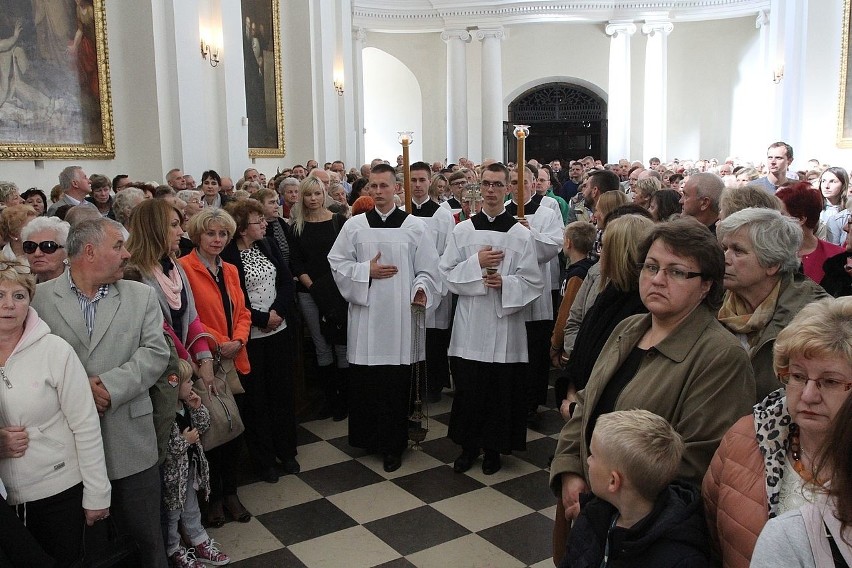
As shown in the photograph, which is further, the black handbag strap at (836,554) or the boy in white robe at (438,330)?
the boy in white robe at (438,330)

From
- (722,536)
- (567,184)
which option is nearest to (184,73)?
(567,184)

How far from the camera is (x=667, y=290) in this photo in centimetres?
259

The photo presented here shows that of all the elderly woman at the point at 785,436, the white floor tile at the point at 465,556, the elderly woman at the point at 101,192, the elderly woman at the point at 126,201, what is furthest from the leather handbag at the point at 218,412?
the elderly woman at the point at 101,192

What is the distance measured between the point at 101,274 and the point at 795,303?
277cm

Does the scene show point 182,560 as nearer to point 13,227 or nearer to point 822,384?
point 13,227

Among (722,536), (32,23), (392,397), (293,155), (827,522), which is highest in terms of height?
(32,23)

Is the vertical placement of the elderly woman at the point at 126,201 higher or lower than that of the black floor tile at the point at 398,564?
higher

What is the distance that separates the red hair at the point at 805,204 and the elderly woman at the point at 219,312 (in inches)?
127

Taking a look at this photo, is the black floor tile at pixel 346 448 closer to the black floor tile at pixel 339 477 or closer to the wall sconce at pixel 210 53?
the black floor tile at pixel 339 477

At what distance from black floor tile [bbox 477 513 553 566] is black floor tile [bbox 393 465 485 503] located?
1.72ft

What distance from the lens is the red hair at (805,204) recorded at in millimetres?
4355

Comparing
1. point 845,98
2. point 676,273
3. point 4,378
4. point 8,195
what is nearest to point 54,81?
point 8,195

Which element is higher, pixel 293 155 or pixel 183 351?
pixel 293 155

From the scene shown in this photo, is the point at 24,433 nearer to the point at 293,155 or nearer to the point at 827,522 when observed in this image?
the point at 827,522
